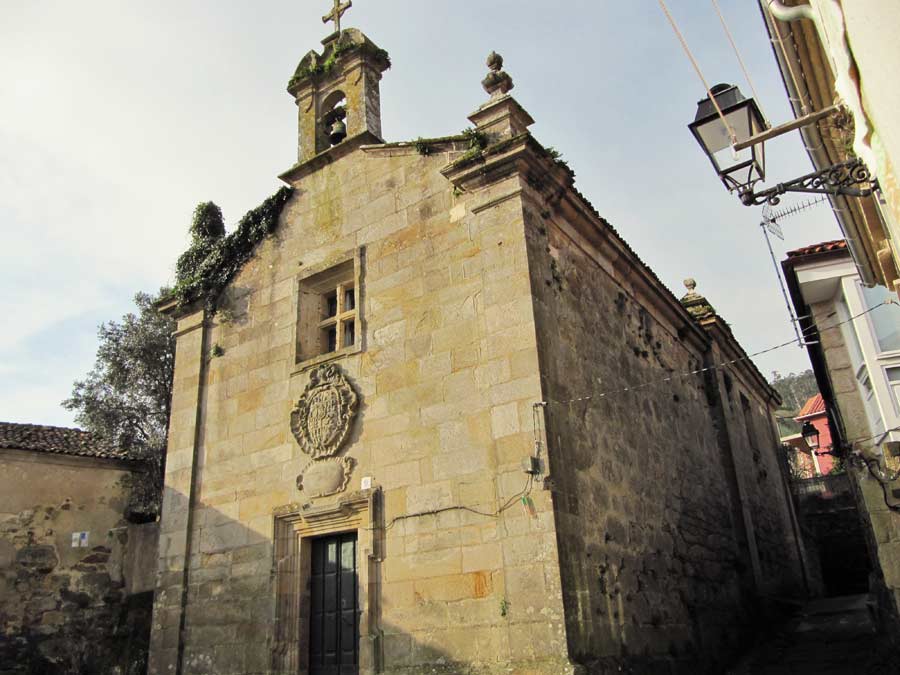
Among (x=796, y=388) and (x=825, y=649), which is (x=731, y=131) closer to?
(x=825, y=649)

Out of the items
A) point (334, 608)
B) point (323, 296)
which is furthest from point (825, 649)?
point (323, 296)

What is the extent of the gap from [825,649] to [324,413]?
8343 mm

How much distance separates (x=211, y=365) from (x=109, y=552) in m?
5.24

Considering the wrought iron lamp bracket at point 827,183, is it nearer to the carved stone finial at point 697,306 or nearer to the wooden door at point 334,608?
the wooden door at point 334,608

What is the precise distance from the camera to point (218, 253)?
12.4 m

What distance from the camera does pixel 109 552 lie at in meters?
14.4

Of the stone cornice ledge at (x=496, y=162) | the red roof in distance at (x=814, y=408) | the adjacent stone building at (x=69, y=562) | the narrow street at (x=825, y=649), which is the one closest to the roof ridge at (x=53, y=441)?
the adjacent stone building at (x=69, y=562)

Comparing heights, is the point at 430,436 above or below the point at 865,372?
below

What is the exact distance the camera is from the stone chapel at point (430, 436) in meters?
7.90

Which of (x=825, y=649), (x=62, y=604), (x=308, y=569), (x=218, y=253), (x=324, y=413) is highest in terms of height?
(x=218, y=253)

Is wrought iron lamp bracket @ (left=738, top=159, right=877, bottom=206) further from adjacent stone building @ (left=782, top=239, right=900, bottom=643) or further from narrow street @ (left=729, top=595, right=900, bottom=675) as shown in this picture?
narrow street @ (left=729, top=595, right=900, bottom=675)

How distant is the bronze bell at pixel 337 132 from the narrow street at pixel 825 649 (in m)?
9.65

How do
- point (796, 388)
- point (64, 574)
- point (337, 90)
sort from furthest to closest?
point (796, 388)
point (64, 574)
point (337, 90)

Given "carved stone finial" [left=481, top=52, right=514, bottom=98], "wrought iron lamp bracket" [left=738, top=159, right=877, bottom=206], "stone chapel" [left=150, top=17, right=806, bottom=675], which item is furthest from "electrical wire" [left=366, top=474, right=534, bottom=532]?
"carved stone finial" [left=481, top=52, right=514, bottom=98]
